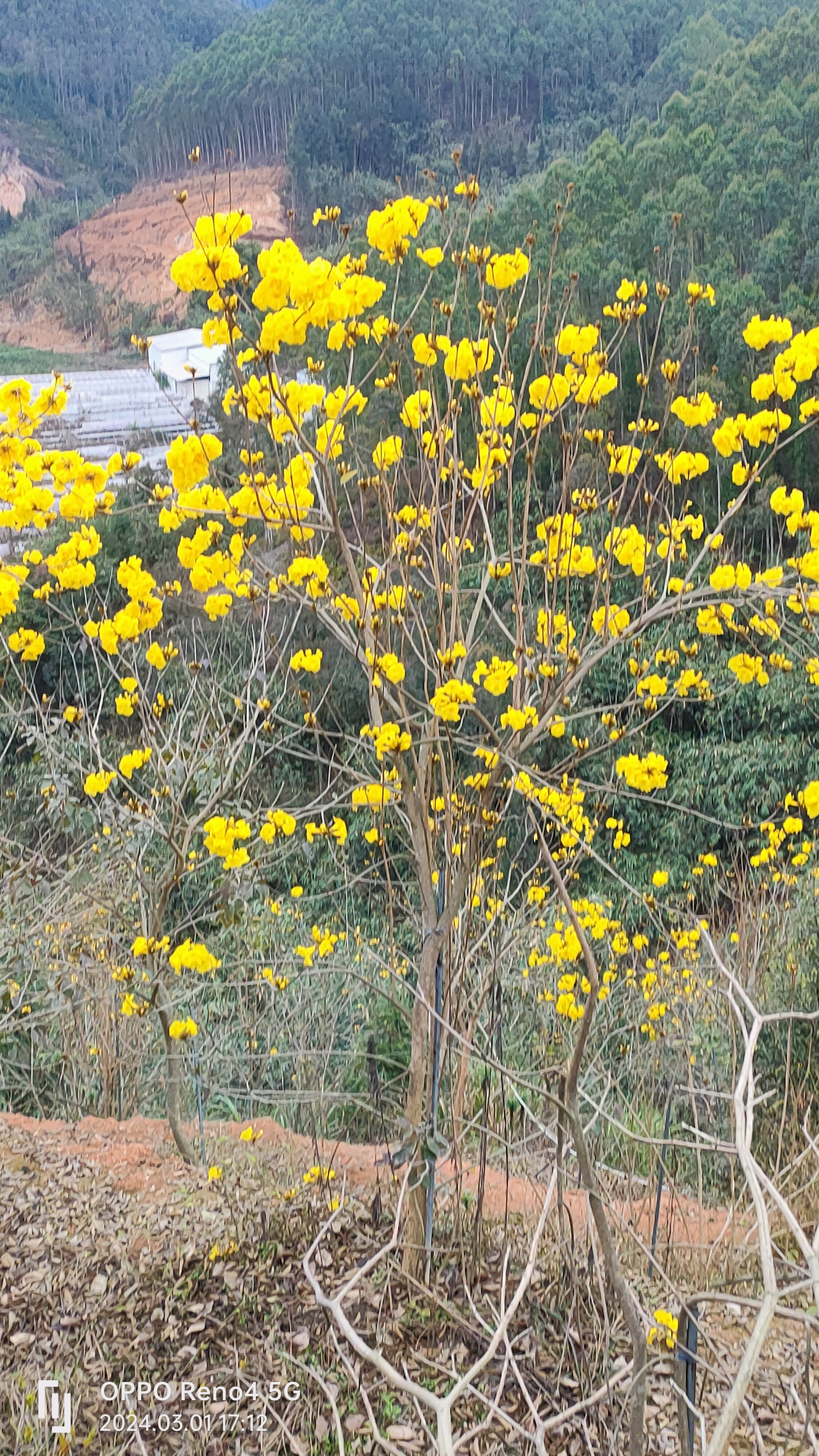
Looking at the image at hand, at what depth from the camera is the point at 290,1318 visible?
1.95 meters

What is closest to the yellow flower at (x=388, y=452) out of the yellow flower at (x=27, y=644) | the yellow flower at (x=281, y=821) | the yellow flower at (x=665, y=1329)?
the yellow flower at (x=281, y=821)

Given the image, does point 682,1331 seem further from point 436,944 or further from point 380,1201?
point 380,1201

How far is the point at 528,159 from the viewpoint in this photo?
2520cm

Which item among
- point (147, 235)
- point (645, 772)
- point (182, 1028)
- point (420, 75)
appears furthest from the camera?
point (147, 235)

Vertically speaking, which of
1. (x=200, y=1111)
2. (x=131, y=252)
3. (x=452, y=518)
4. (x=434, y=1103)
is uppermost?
(x=452, y=518)

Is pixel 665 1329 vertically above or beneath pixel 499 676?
Result: beneath

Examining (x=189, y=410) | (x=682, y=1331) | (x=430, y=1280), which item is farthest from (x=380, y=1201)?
(x=189, y=410)

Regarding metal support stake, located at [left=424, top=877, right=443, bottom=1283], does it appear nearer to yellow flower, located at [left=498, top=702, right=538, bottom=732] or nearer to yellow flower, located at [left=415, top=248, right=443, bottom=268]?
yellow flower, located at [left=498, top=702, right=538, bottom=732]

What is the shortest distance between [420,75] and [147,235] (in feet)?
39.4

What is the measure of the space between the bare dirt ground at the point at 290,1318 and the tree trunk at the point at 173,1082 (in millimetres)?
160

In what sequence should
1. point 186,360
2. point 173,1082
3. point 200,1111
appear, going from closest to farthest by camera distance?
point 173,1082, point 200,1111, point 186,360

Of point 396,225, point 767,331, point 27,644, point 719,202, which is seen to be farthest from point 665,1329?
point 719,202

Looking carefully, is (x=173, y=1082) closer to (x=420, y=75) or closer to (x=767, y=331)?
(x=767, y=331)

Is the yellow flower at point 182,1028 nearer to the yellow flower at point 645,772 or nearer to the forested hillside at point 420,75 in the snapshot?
the yellow flower at point 645,772
